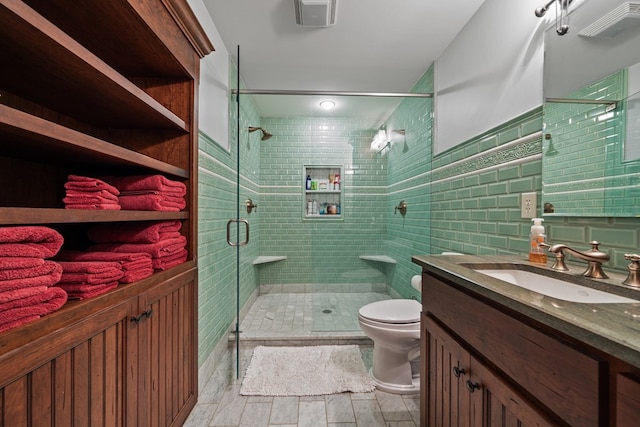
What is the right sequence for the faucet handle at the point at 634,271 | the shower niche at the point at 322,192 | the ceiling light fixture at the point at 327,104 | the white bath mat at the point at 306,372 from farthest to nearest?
the shower niche at the point at 322,192 → the ceiling light fixture at the point at 327,104 → the white bath mat at the point at 306,372 → the faucet handle at the point at 634,271

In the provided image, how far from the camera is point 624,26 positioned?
89 centimetres

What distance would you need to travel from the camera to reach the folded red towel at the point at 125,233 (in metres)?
1.12

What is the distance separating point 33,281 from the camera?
64 cm

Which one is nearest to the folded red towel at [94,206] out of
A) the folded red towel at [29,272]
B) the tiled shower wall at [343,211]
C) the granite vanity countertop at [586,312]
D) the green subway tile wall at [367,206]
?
the folded red towel at [29,272]

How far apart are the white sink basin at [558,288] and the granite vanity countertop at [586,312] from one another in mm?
19

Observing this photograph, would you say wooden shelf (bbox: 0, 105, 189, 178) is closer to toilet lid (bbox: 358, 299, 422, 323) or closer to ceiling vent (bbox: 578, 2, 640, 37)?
toilet lid (bbox: 358, 299, 422, 323)

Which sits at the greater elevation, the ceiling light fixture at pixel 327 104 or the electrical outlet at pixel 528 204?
the ceiling light fixture at pixel 327 104

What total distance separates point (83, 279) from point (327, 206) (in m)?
2.37

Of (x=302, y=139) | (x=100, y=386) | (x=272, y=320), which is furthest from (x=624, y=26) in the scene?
(x=272, y=320)

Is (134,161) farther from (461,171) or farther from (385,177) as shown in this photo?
(385,177)

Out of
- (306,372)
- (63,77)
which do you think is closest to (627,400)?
(63,77)

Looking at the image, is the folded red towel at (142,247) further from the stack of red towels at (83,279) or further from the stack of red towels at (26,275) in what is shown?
the stack of red towels at (26,275)

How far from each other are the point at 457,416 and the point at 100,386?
3.78ft

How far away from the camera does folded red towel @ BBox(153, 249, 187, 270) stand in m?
1.15
